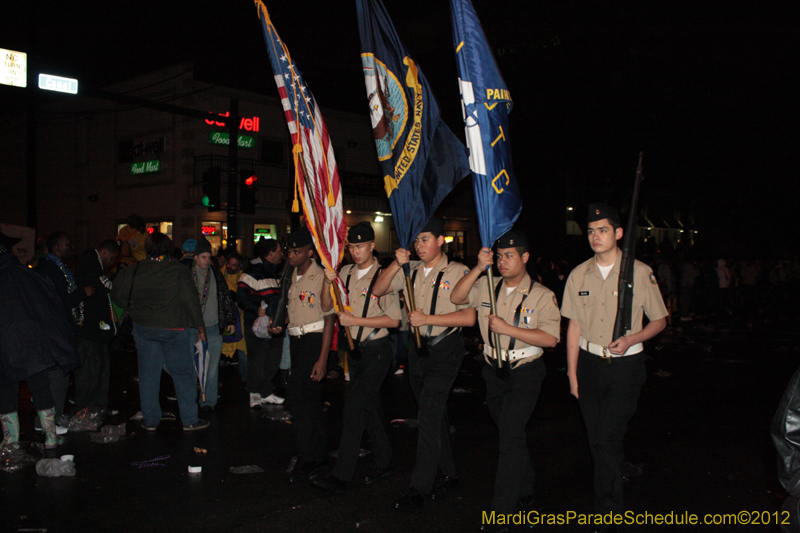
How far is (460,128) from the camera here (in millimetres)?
27578

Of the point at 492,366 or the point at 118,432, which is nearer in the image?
the point at 492,366

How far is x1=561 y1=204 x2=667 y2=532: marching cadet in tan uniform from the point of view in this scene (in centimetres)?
403

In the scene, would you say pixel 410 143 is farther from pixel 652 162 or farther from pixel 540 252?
pixel 540 252

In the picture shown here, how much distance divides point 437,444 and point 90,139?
27.7m

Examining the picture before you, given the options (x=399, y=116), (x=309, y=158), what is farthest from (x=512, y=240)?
(x=309, y=158)

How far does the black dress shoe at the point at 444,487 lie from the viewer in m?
4.78

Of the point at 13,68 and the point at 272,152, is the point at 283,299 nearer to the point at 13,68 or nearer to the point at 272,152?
the point at 13,68

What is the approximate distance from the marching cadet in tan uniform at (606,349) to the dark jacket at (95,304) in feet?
16.7

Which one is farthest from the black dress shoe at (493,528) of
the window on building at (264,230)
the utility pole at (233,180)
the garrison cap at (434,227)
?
the window on building at (264,230)

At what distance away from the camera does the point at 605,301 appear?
166 inches

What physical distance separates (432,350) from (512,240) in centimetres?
102

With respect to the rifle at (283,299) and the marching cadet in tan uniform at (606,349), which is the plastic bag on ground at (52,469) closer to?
the rifle at (283,299)

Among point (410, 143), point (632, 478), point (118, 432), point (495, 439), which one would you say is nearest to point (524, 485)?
point (632, 478)

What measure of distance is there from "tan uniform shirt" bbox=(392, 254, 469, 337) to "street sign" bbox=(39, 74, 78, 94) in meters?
9.80
